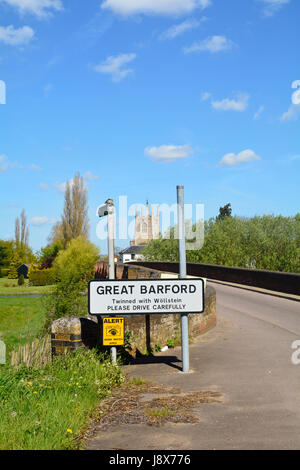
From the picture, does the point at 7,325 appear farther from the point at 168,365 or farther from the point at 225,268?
the point at 168,365

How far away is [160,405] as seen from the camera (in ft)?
21.5

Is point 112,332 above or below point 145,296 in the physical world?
below

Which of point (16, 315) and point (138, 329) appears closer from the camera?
point (138, 329)

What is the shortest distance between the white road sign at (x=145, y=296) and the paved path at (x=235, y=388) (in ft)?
3.69

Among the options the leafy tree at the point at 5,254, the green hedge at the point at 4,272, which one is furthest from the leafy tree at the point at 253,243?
the leafy tree at the point at 5,254

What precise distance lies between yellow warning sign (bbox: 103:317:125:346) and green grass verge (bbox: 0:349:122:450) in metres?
0.34

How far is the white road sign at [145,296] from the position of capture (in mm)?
8312

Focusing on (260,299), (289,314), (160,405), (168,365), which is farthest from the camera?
(260,299)

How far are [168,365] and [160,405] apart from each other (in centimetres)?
255

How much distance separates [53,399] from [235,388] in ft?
9.26

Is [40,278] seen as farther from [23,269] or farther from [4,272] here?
[4,272]

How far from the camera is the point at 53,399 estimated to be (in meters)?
6.04

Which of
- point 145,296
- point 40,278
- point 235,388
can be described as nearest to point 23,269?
point 40,278
